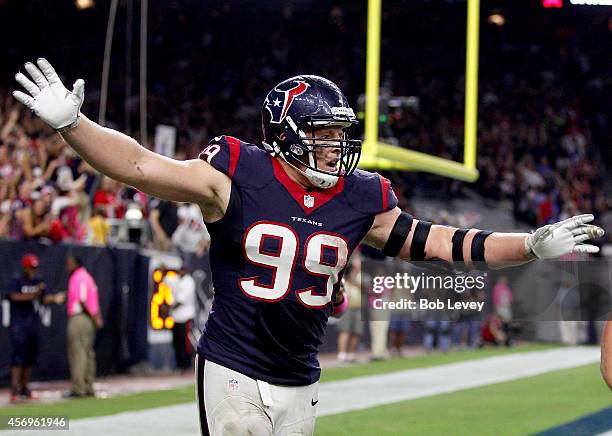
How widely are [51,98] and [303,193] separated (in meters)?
0.93

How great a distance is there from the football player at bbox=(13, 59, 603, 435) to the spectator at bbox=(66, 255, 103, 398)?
282 inches

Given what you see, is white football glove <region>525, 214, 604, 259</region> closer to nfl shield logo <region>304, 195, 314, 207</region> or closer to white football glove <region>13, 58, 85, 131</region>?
nfl shield logo <region>304, 195, 314, 207</region>

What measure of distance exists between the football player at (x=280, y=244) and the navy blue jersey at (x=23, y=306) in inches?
271

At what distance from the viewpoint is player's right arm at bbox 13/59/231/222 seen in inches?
118

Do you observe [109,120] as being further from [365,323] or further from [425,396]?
[425,396]

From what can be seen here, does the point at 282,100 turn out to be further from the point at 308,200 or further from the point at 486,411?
the point at 486,411

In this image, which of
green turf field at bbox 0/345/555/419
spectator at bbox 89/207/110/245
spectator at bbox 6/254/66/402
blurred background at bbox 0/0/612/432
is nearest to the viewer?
green turf field at bbox 0/345/555/419

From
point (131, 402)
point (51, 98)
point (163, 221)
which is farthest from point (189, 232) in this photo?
point (51, 98)

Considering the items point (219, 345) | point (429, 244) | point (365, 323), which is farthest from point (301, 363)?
point (365, 323)

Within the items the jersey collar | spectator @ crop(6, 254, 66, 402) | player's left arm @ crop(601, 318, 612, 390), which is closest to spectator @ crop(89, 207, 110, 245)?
spectator @ crop(6, 254, 66, 402)

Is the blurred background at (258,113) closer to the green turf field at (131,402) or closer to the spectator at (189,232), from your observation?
the spectator at (189,232)

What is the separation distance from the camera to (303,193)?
3.54m

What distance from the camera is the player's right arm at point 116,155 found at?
3.00 metres

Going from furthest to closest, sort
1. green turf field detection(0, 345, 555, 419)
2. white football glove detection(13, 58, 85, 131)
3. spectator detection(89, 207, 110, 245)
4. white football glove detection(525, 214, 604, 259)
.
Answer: spectator detection(89, 207, 110, 245), green turf field detection(0, 345, 555, 419), white football glove detection(525, 214, 604, 259), white football glove detection(13, 58, 85, 131)
